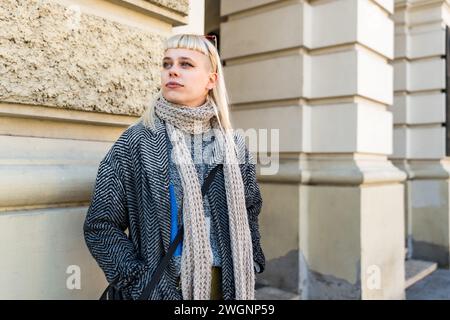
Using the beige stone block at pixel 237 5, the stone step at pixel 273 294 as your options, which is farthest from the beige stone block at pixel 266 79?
the stone step at pixel 273 294

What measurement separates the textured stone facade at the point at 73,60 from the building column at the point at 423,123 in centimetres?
534

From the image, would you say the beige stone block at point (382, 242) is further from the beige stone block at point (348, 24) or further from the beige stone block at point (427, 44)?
the beige stone block at point (427, 44)

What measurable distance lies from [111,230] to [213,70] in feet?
2.78

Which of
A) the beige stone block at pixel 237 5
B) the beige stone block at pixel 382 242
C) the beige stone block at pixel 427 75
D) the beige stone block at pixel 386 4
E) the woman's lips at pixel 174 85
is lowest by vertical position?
→ the beige stone block at pixel 382 242

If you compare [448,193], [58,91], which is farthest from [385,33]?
[58,91]

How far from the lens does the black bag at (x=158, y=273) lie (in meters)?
1.60

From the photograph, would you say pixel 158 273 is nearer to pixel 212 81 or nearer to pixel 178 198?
pixel 178 198

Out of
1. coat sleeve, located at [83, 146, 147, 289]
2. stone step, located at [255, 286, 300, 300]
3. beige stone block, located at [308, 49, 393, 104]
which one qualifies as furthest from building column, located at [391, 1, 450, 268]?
coat sleeve, located at [83, 146, 147, 289]

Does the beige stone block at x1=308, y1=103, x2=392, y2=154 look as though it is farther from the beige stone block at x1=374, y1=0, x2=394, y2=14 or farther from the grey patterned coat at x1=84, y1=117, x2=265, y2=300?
the grey patterned coat at x1=84, y1=117, x2=265, y2=300

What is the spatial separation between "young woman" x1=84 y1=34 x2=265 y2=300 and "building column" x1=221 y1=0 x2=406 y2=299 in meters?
2.72

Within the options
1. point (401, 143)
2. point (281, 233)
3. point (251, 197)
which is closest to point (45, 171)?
point (251, 197)

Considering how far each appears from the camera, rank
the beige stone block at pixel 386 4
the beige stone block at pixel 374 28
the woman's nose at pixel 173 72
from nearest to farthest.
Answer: the woman's nose at pixel 173 72 → the beige stone block at pixel 374 28 → the beige stone block at pixel 386 4
